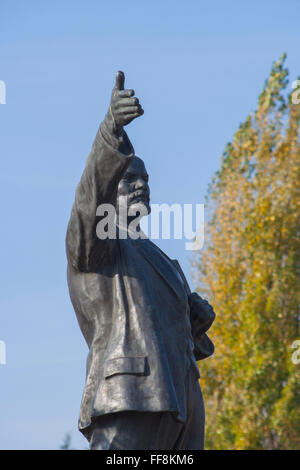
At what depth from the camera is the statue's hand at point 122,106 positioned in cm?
457

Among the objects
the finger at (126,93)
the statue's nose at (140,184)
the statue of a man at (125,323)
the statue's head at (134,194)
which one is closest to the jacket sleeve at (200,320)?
the statue of a man at (125,323)

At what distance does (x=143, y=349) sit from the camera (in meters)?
4.76

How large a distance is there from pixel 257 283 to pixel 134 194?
1681 centimetres

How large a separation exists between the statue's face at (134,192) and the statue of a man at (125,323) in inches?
6.5

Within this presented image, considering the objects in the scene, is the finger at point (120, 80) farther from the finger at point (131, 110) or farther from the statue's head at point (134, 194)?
the statue's head at point (134, 194)

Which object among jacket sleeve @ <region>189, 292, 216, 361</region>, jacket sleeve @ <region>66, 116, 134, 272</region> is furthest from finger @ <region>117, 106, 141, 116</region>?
jacket sleeve @ <region>189, 292, 216, 361</region>

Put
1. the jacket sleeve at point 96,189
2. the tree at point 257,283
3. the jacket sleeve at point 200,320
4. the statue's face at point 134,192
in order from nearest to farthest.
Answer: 1. the jacket sleeve at point 96,189
2. the statue's face at point 134,192
3. the jacket sleeve at point 200,320
4. the tree at point 257,283

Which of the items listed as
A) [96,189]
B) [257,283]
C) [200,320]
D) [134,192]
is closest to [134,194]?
[134,192]

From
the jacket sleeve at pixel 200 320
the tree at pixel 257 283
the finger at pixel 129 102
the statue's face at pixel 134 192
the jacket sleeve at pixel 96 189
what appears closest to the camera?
the finger at pixel 129 102

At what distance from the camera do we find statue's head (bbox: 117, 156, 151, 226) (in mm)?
5332

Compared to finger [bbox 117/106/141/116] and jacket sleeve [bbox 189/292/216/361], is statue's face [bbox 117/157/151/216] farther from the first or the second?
finger [bbox 117/106/141/116]

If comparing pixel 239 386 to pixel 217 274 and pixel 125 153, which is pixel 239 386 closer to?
pixel 217 274

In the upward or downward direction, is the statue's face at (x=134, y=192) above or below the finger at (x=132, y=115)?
below

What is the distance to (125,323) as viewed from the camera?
4.82 m
